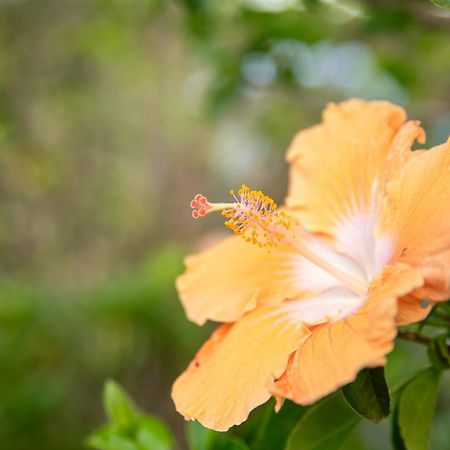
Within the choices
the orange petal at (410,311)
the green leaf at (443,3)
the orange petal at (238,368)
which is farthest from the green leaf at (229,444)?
the green leaf at (443,3)

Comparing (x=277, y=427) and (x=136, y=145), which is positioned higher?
(x=277, y=427)

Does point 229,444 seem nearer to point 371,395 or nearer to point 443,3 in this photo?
point 371,395

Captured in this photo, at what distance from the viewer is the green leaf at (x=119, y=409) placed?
47.9 inches

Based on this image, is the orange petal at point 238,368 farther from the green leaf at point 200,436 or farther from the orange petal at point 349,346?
the green leaf at point 200,436

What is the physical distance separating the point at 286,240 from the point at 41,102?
401 centimetres

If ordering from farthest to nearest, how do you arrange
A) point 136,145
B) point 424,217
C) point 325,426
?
point 136,145 < point 325,426 < point 424,217

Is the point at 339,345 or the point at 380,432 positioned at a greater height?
the point at 339,345

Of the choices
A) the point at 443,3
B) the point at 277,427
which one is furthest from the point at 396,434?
the point at 443,3

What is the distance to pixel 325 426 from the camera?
1.00 meters

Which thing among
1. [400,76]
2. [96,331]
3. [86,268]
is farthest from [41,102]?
[400,76]

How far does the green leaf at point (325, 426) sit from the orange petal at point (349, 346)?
18cm

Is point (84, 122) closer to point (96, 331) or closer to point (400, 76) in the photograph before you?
point (96, 331)

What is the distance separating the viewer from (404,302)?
0.83m

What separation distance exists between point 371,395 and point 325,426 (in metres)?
0.20
